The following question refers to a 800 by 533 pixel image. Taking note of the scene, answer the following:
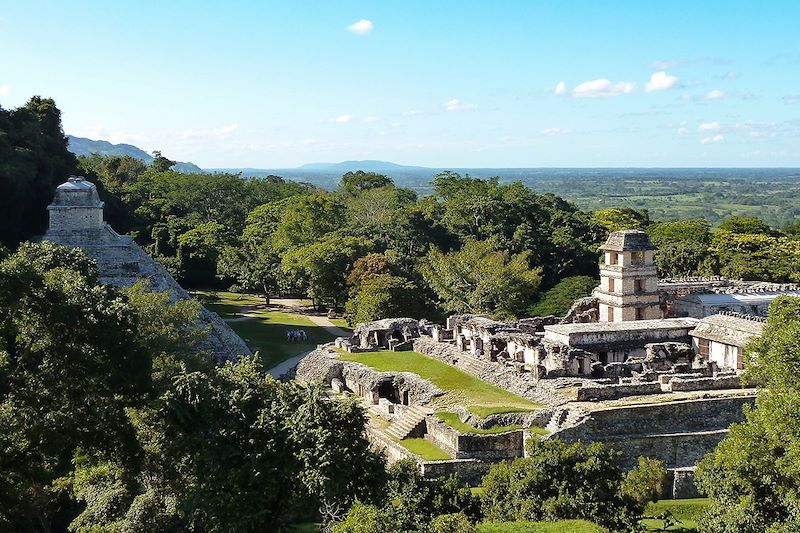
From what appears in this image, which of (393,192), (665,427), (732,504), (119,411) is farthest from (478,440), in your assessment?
(393,192)

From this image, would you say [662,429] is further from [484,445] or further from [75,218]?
[75,218]

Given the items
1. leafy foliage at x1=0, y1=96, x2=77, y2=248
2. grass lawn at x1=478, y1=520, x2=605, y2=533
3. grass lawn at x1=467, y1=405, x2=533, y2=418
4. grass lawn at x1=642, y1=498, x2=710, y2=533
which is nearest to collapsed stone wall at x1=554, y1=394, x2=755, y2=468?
grass lawn at x1=467, y1=405, x2=533, y2=418

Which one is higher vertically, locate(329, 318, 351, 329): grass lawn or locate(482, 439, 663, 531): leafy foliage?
locate(482, 439, 663, 531): leafy foliage

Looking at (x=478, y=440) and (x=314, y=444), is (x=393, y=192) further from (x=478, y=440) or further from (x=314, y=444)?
(x=314, y=444)

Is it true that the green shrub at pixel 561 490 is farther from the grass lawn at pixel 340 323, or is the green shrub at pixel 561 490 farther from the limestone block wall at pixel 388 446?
the grass lawn at pixel 340 323

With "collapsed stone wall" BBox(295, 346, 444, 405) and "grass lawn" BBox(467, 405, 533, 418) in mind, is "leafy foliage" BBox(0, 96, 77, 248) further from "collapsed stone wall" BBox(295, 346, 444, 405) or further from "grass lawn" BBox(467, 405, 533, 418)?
"grass lawn" BBox(467, 405, 533, 418)
